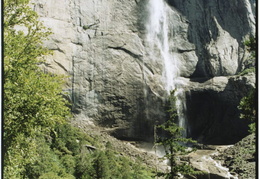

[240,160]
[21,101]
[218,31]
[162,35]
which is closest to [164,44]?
[162,35]

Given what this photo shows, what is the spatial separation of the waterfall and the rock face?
0.27 meters

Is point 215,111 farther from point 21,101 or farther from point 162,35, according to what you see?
point 21,101

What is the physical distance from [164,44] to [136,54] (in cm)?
544

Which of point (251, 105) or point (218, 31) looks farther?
point (218, 31)

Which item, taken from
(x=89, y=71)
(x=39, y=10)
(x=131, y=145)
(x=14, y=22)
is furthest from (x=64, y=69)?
(x=14, y=22)

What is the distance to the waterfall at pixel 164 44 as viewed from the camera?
39.2 metres

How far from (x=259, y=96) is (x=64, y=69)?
31265 millimetres

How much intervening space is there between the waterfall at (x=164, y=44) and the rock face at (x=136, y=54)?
266mm

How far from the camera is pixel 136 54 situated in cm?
3931

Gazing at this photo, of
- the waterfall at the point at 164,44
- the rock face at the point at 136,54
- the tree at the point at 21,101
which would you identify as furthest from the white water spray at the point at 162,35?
the tree at the point at 21,101

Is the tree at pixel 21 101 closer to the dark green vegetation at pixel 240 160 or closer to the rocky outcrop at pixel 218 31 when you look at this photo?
the dark green vegetation at pixel 240 160

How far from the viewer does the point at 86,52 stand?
37.9 metres

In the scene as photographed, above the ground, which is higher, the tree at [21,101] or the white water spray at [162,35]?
the white water spray at [162,35]

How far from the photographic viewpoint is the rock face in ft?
120
